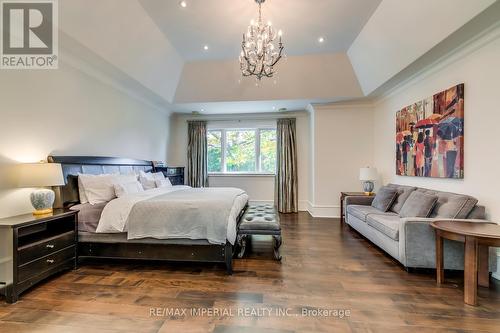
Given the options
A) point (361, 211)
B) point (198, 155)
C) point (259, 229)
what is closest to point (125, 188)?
point (259, 229)

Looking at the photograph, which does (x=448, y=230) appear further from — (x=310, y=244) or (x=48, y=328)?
(x=48, y=328)

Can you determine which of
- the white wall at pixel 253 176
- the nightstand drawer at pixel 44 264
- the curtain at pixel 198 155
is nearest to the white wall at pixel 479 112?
the white wall at pixel 253 176

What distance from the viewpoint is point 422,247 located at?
272 cm

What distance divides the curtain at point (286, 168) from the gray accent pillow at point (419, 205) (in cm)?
308

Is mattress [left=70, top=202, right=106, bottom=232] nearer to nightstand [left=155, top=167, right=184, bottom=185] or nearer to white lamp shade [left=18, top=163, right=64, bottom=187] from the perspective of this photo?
white lamp shade [left=18, top=163, right=64, bottom=187]

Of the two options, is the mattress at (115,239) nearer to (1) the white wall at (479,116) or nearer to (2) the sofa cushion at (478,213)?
(2) the sofa cushion at (478,213)

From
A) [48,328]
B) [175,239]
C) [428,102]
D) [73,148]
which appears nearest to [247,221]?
[175,239]

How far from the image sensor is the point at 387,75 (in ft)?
13.2

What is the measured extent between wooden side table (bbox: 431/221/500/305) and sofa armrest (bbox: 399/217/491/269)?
0.49 ft

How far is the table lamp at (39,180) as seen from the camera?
252 centimetres

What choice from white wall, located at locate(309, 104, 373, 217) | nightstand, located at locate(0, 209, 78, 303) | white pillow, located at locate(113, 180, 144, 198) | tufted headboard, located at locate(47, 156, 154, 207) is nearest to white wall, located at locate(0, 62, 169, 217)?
tufted headboard, located at locate(47, 156, 154, 207)

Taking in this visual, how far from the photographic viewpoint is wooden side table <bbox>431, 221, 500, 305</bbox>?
2078mm

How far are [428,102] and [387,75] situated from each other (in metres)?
0.78

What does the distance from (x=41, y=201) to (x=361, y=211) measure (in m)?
4.43
